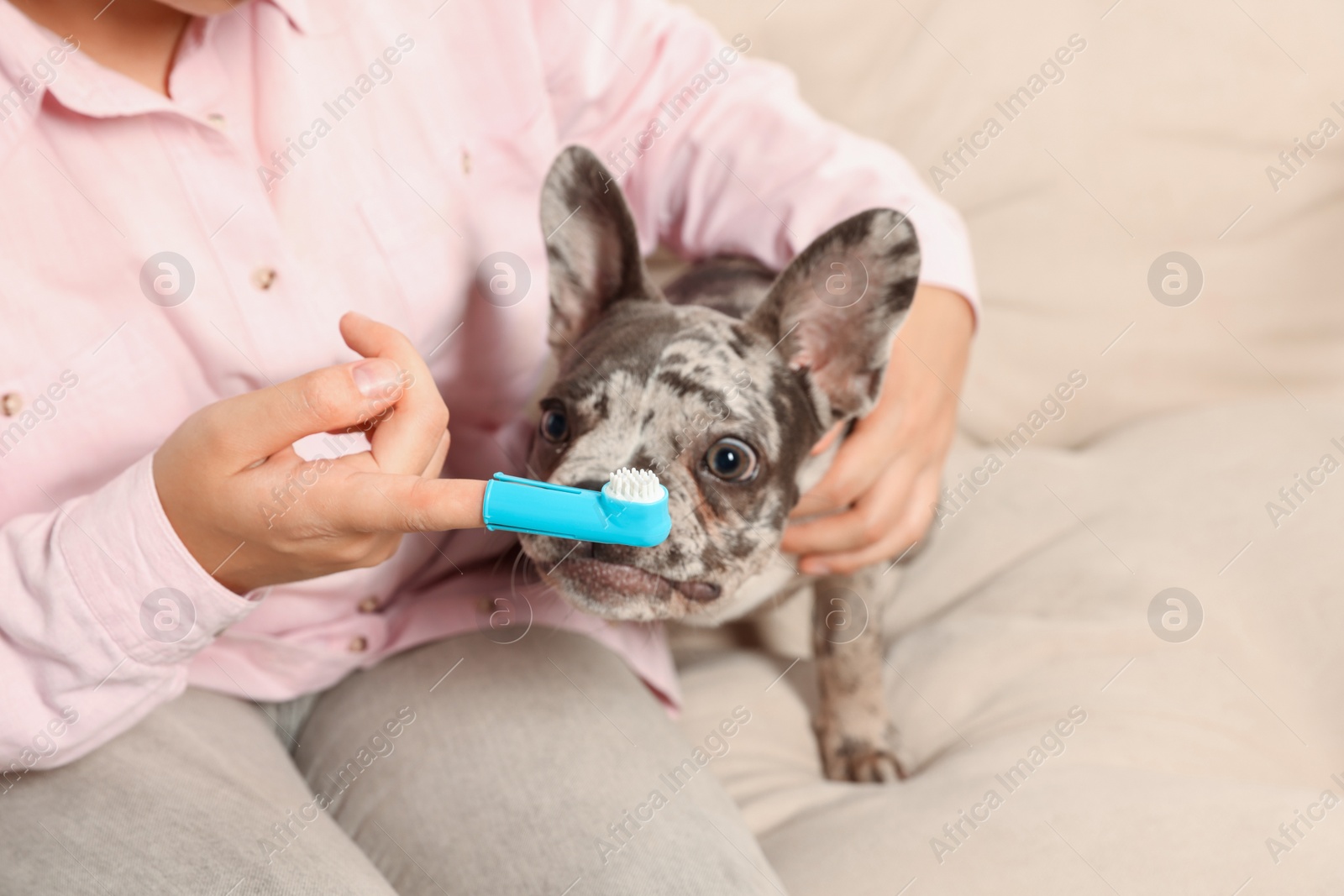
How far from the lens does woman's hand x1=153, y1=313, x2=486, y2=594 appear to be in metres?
1.07

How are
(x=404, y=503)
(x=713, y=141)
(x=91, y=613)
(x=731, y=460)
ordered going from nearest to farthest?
(x=404, y=503)
(x=91, y=613)
(x=731, y=460)
(x=713, y=141)

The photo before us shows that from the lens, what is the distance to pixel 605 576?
4.77 ft

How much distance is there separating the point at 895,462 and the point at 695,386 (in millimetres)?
477

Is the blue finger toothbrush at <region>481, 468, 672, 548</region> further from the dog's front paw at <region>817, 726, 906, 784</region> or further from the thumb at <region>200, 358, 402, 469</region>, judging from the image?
the dog's front paw at <region>817, 726, 906, 784</region>

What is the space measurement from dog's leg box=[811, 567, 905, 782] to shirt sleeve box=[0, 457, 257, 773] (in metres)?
1.20

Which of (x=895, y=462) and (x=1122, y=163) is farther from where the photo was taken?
(x=1122, y=163)

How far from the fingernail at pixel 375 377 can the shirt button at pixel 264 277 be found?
492 millimetres

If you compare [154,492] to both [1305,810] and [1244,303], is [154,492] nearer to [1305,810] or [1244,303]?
[1305,810]

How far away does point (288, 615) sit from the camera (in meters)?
1.68

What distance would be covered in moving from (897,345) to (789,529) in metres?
0.42

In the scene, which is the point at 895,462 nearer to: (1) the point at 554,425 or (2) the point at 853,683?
(2) the point at 853,683

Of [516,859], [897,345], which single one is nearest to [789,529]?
[897,345]

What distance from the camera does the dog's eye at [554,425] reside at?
165 centimetres

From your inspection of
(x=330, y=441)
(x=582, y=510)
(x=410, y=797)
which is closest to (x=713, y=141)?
(x=330, y=441)
